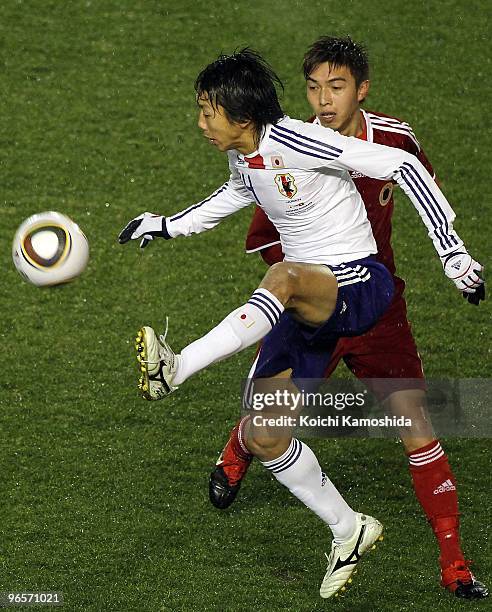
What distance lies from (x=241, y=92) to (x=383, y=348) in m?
1.33

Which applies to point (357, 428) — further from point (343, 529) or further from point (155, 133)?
point (155, 133)

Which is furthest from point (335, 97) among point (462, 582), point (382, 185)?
point (462, 582)

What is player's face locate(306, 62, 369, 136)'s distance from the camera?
5.84 metres

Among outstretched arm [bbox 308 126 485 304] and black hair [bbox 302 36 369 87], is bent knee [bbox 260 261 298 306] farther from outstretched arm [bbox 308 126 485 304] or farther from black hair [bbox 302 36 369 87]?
black hair [bbox 302 36 369 87]

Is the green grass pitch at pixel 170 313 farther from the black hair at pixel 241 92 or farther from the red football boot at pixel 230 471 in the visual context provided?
→ the black hair at pixel 241 92

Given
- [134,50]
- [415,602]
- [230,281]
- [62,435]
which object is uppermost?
[134,50]

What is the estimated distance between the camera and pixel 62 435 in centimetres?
671

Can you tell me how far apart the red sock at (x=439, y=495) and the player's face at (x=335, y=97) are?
1443 millimetres

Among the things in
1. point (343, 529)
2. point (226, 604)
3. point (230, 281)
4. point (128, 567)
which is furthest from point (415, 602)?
point (230, 281)

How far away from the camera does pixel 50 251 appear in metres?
5.52

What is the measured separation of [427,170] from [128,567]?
2.10 metres

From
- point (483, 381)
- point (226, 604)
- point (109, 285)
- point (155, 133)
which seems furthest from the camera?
point (155, 133)

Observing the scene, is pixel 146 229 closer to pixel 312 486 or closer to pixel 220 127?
pixel 220 127

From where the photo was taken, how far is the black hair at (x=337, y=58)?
5926 mm
